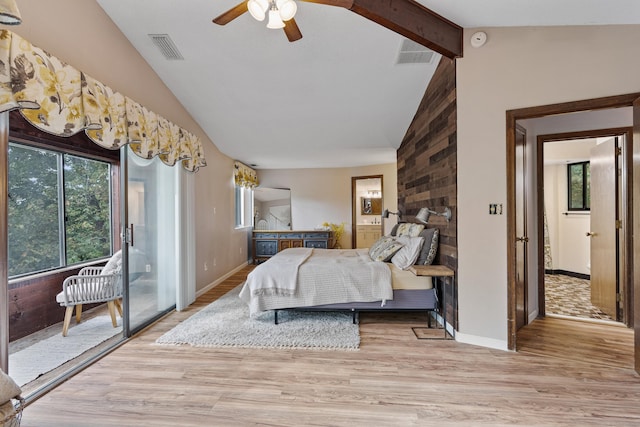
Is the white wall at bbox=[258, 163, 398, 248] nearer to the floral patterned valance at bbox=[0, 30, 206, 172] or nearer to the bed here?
the bed

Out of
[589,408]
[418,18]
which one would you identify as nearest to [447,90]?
[418,18]

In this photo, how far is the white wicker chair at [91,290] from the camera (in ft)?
9.48

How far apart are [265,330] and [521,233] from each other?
9.14 ft

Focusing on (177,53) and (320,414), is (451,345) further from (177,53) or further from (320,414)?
(177,53)

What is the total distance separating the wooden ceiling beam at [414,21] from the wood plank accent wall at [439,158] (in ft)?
0.76

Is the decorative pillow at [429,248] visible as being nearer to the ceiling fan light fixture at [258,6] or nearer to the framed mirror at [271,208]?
the ceiling fan light fixture at [258,6]

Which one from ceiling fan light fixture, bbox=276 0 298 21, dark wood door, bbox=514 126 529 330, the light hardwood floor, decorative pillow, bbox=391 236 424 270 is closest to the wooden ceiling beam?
ceiling fan light fixture, bbox=276 0 298 21

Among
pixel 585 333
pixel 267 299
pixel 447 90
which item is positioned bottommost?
pixel 585 333

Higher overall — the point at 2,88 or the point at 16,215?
the point at 2,88

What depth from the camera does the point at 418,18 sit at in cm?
238

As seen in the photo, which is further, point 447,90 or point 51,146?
point 51,146

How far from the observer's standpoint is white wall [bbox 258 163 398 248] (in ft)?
23.7

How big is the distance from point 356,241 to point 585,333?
183 inches

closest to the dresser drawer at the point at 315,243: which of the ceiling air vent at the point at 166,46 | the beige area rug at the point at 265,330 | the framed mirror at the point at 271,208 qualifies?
the framed mirror at the point at 271,208
